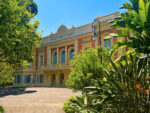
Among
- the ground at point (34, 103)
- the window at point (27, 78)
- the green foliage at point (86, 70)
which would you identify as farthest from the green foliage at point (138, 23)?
the window at point (27, 78)

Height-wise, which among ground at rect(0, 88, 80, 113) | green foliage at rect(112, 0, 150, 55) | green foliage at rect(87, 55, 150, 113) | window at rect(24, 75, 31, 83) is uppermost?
green foliage at rect(112, 0, 150, 55)

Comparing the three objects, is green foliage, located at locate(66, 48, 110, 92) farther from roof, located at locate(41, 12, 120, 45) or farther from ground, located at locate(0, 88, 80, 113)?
roof, located at locate(41, 12, 120, 45)

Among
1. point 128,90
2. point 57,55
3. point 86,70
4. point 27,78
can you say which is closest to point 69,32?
point 57,55

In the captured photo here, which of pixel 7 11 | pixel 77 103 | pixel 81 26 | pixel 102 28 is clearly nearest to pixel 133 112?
pixel 77 103

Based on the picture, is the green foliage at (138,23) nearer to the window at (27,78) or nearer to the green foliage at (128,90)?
the green foliage at (128,90)

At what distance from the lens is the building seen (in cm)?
3096

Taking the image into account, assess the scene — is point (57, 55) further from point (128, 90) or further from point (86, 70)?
point (128, 90)

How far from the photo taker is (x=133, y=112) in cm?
371

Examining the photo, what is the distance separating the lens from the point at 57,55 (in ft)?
120

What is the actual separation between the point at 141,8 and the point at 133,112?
2766 millimetres

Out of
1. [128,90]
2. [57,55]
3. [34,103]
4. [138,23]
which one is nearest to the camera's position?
[128,90]

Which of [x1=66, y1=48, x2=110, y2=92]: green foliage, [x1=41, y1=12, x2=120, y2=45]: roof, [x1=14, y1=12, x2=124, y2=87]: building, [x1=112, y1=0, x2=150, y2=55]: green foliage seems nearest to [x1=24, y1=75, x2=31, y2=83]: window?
[x1=14, y1=12, x2=124, y2=87]: building

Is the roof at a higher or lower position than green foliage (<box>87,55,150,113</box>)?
higher

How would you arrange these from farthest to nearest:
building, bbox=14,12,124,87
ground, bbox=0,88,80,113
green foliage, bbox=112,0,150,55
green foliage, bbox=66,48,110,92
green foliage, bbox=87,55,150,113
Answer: building, bbox=14,12,124,87 < green foliage, bbox=66,48,110,92 < ground, bbox=0,88,80,113 < green foliage, bbox=112,0,150,55 < green foliage, bbox=87,55,150,113
